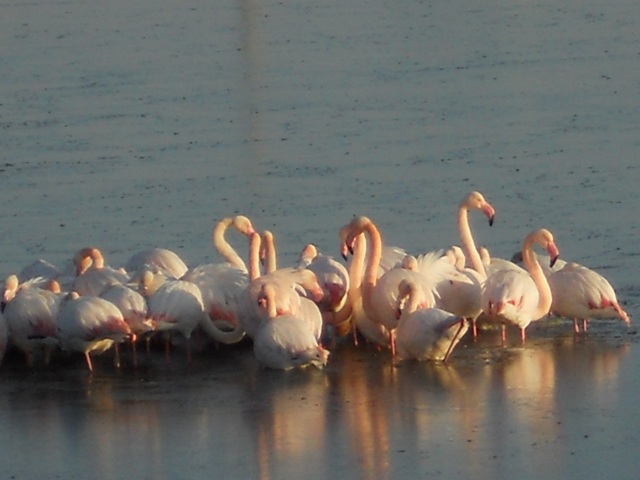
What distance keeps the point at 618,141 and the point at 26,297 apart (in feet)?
24.3

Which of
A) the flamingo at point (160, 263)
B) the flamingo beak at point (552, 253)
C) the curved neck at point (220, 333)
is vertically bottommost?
the curved neck at point (220, 333)

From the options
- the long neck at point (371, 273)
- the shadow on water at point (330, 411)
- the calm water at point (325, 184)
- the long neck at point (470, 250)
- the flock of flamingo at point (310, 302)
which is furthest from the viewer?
the long neck at point (470, 250)

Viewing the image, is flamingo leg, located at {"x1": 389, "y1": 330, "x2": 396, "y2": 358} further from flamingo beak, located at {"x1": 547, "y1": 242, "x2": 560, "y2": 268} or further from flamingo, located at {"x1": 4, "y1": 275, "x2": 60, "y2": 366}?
flamingo, located at {"x1": 4, "y1": 275, "x2": 60, "y2": 366}

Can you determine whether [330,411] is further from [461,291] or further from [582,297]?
[582,297]

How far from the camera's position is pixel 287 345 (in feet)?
33.6

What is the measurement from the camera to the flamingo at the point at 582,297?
10.9 metres

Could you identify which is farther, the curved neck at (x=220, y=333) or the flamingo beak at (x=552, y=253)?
the flamingo beak at (x=552, y=253)

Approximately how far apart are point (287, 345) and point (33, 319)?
5.77 ft

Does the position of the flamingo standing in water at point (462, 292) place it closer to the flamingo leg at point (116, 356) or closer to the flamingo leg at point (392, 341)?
the flamingo leg at point (392, 341)

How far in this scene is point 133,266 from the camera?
39.9 feet

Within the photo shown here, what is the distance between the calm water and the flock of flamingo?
0.18m

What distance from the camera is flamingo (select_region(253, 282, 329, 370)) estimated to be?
10242mm

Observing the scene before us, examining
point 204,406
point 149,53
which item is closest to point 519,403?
point 204,406

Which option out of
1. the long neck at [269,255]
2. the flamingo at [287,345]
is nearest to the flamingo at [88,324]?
the flamingo at [287,345]
